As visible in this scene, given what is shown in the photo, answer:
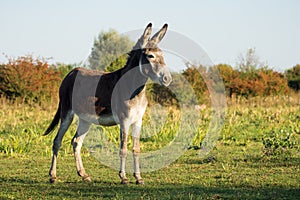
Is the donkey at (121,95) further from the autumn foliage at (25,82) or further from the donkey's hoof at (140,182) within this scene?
the autumn foliage at (25,82)

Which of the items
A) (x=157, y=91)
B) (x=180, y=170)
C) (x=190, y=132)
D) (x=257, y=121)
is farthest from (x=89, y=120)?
(x=157, y=91)

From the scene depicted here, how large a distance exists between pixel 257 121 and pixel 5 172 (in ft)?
40.4

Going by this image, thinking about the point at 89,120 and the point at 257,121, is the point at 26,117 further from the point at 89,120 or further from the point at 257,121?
the point at 89,120

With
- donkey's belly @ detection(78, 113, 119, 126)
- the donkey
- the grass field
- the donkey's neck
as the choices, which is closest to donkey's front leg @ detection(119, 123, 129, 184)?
the donkey

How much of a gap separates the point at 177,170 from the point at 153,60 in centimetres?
300

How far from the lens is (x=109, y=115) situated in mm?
9398

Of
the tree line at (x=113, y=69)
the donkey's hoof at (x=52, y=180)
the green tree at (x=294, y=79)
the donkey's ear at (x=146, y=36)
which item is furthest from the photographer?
the green tree at (x=294, y=79)

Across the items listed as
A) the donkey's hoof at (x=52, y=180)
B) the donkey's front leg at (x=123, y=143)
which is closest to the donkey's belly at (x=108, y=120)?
the donkey's front leg at (x=123, y=143)

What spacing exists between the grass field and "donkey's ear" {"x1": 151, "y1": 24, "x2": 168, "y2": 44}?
2.60 metres

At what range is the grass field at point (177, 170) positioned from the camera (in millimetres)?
8180

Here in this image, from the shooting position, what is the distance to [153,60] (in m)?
8.73

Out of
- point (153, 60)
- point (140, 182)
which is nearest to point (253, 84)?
point (140, 182)

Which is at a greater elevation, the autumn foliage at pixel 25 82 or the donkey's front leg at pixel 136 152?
the autumn foliage at pixel 25 82

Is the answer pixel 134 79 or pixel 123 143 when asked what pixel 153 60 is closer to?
pixel 134 79
